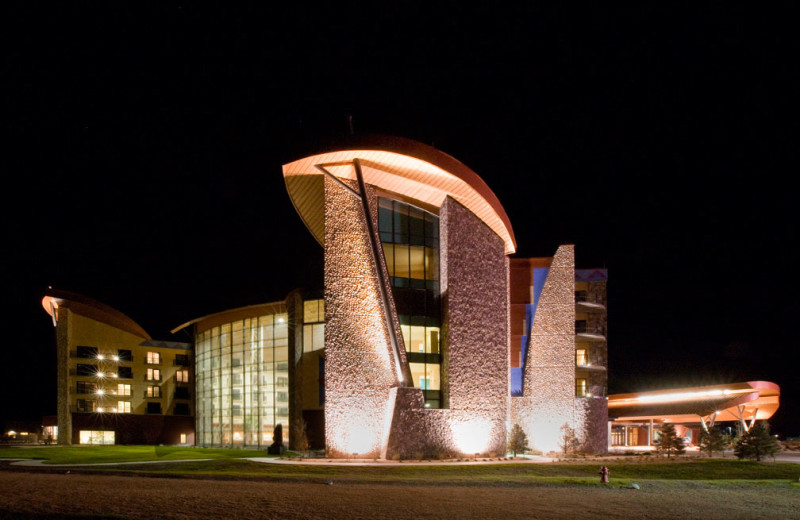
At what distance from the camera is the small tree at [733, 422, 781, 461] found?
28422mm

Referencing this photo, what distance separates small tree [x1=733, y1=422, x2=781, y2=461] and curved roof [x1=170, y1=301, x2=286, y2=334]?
23.7m

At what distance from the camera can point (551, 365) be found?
34.6 metres

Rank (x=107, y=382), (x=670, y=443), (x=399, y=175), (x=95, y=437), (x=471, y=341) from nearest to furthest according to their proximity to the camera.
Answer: (x=399, y=175) < (x=471, y=341) < (x=670, y=443) < (x=95, y=437) < (x=107, y=382)

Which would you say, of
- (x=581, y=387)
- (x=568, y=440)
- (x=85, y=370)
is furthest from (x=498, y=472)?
(x=85, y=370)

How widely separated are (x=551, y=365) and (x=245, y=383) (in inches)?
717

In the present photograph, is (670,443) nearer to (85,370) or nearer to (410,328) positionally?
(410,328)

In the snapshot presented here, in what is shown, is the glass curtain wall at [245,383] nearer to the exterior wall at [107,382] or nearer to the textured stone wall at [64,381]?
the exterior wall at [107,382]

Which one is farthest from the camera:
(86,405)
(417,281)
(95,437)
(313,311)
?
(86,405)

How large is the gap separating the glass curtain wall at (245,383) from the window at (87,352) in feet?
45.4

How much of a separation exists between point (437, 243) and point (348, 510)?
63.3ft

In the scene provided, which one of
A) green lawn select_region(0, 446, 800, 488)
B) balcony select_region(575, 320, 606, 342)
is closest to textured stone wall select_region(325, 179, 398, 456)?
green lawn select_region(0, 446, 800, 488)

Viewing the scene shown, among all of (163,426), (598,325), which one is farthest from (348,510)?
(163,426)

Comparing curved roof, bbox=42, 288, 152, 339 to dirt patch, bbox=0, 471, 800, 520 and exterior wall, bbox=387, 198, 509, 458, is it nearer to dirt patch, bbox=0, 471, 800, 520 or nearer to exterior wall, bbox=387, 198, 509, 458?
exterior wall, bbox=387, 198, 509, 458

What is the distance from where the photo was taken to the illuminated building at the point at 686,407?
46.2m
